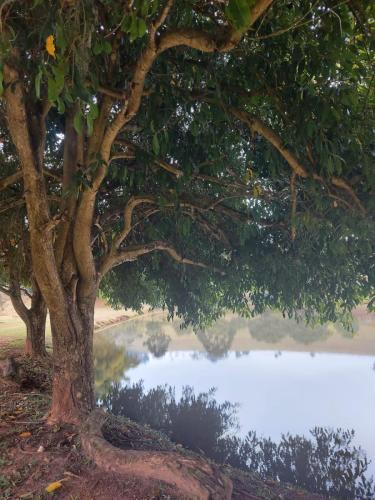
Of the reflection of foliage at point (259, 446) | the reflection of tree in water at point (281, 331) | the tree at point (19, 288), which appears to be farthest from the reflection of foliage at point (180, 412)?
the reflection of tree in water at point (281, 331)

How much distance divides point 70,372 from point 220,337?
1270 centimetres

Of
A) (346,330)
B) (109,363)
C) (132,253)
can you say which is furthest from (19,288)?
(346,330)

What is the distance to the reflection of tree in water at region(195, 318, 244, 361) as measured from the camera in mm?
13969

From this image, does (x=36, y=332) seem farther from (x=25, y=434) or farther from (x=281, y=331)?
(x=281, y=331)

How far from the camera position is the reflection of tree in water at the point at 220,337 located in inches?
550

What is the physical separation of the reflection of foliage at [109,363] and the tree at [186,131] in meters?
4.68

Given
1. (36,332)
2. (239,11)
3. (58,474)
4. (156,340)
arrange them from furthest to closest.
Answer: (156,340), (36,332), (58,474), (239,11)

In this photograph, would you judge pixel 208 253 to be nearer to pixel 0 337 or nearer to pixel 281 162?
pixel 281 162

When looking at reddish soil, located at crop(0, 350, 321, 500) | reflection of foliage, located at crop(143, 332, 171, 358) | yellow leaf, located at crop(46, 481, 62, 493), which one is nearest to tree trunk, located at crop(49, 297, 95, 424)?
reddish soil, located at crop(0, 350, 321, 500)

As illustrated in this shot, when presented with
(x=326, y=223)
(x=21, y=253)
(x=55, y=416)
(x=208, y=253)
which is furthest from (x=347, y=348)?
(x=55, y=416)

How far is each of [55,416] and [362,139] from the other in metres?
4.23

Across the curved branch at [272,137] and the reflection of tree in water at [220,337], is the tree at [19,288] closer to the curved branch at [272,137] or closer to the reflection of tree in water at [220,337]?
the curved branch at [272,137]

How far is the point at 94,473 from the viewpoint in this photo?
12.0 ft

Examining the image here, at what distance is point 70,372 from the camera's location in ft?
15.3
